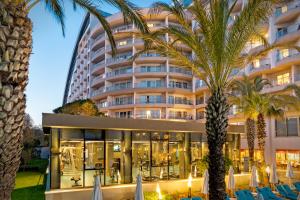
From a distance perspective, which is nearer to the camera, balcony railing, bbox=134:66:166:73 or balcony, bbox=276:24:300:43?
balcony, bbox=276:24:300:43

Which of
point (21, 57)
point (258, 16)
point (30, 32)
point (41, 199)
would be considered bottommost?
point (41, 199)

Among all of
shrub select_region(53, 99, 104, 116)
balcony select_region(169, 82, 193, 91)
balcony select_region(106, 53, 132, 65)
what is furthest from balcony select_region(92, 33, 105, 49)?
shrub select_region(53, 99, 104, 116)

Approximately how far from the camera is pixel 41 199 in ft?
61.1

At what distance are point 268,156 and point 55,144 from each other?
28.6 metres

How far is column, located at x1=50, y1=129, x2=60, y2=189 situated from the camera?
52.7 ft

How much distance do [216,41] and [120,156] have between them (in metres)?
10.7

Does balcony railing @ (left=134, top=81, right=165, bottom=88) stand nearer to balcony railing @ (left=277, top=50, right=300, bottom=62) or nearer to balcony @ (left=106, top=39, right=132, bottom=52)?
balcony @ (left=106, top=39, right=132, bottom=52)

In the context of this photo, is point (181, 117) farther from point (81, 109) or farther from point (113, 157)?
point (113, 157)

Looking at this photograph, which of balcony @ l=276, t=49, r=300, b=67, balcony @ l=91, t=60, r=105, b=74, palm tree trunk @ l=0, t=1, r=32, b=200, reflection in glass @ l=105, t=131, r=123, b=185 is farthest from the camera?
balcony @ l=91, t=60, r=105, b=74

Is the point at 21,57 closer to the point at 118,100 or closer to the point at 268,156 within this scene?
the point at 268,156

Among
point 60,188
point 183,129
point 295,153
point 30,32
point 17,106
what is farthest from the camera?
point 295,153

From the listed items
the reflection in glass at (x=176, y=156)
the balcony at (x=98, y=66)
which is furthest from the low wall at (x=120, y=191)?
the balcony at (x=98, y=66)

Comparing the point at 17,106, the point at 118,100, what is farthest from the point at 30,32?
the point at 118,100

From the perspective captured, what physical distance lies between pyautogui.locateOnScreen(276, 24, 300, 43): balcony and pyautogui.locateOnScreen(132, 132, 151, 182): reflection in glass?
24.2 meters
